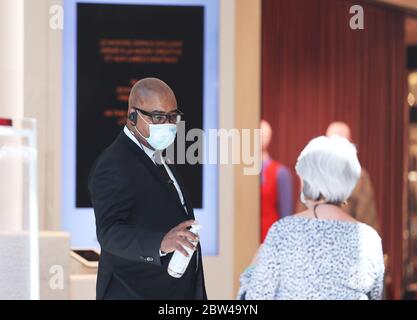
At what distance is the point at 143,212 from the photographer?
8.70 feet

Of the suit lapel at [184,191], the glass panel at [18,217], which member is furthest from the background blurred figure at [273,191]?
the glass panel at [18,217]

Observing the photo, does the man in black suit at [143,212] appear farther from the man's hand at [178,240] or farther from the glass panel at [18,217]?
the glass panel at [18,217]

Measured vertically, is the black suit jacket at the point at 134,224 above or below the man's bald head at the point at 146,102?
below

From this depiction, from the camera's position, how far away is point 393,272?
5.00m

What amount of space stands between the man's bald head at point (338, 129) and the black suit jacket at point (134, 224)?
42.8 inches

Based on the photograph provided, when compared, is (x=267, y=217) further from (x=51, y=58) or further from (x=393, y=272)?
(x=393, y=272)

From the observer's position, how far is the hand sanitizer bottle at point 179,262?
2.67 m

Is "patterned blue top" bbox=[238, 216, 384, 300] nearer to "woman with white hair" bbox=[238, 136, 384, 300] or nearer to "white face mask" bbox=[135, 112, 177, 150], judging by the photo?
"woman with white hair" bbox=[238, 136, 384, 300]

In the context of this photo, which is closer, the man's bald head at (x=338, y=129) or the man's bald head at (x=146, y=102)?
the man's bald head at (x=146, y=102)

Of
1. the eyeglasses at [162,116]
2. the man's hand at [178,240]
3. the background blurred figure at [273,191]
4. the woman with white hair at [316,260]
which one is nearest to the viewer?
the woman with white hair at [316,260]

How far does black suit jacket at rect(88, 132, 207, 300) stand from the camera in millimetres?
2639

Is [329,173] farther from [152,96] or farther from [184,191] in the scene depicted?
[152,96]

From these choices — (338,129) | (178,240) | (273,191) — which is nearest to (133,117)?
(178,240)
